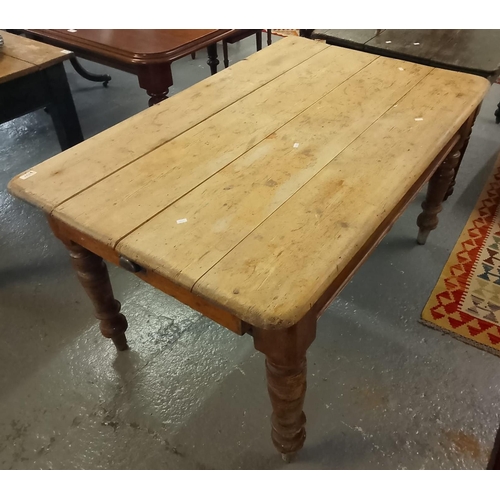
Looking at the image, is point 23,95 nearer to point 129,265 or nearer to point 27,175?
point 27,175

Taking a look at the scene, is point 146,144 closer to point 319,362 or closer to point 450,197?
point 319,362

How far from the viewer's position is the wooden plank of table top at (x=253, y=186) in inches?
30.0

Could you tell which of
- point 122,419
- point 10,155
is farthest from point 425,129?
point 10,155

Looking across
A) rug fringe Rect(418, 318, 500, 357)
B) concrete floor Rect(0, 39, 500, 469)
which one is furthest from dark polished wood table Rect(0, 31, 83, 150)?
rug fringe Rect(418, 318, 500, 357)

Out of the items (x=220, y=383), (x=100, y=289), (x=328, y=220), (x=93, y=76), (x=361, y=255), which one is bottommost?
(x=220, y=383)

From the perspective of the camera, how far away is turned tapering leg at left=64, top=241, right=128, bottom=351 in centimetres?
103

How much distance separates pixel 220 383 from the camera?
1.26 metres

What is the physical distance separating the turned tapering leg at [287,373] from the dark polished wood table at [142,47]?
111cm

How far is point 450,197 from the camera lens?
185 centimetres

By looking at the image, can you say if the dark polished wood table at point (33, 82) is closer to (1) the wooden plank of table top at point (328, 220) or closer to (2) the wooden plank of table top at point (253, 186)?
(2) the wooden plank of table top at point (253, 186)

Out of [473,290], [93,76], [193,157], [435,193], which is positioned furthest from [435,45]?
[93,76]

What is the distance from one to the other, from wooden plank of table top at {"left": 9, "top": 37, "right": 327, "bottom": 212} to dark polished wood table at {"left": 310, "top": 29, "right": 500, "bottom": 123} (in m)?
0.26

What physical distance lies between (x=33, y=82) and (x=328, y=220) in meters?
1.15

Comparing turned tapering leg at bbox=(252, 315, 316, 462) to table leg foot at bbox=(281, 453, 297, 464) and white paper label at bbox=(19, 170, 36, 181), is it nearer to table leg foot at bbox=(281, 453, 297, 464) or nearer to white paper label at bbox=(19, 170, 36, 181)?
table leg foot at bbox=(281, 453, 297, 464)
